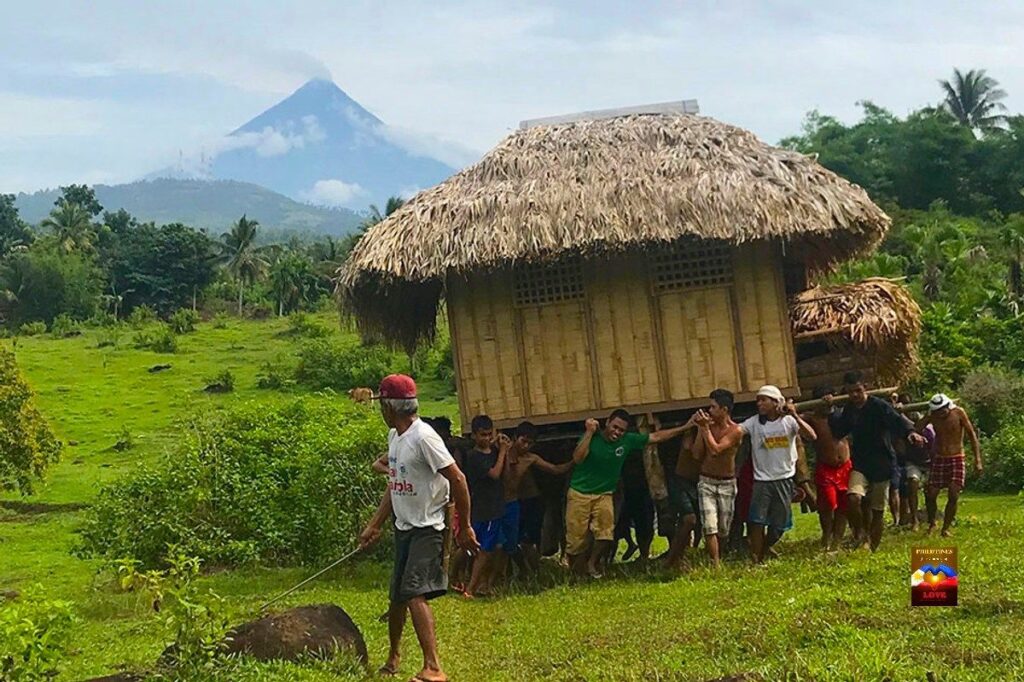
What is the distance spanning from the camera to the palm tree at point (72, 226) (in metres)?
59.9

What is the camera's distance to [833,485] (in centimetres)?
985

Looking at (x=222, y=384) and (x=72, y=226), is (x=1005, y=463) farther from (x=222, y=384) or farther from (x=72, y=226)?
(x=72, y=226)

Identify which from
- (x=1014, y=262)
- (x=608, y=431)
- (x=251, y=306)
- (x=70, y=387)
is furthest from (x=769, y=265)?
(x=251, y=306)

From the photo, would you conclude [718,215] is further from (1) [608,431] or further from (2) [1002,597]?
(2) [1002,597]

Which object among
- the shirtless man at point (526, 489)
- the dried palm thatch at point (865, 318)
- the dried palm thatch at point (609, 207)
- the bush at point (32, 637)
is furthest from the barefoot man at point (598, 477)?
the bush at point (32, 637)

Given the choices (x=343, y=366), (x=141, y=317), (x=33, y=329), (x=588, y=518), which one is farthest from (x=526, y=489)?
(x=141, y=317)

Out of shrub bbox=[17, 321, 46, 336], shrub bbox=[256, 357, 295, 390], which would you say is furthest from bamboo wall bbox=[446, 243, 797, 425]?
shrub bbox=[17, 321, 46, 336]

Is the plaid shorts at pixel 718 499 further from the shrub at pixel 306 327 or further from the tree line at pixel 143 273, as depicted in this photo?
the tree line at pixel 143 273

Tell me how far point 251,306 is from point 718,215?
1899 inches

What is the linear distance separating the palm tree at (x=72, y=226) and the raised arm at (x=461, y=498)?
189 ft

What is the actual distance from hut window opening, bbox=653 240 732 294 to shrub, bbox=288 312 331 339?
112 ft

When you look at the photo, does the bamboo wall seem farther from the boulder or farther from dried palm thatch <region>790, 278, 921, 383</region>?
the boulder

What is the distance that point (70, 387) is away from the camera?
3653 centimetres

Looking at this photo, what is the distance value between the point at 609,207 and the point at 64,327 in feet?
140
